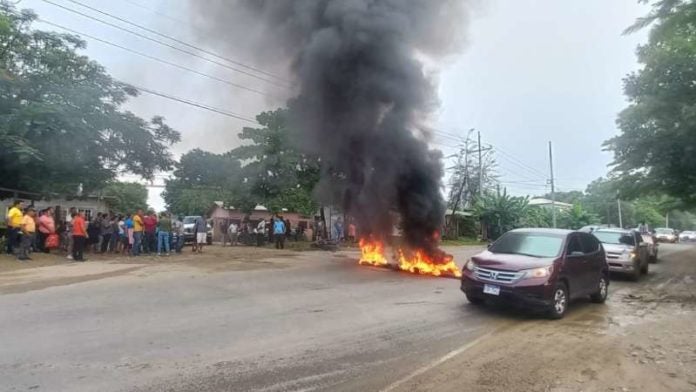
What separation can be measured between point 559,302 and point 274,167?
780 inches

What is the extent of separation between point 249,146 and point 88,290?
17866 millimetres

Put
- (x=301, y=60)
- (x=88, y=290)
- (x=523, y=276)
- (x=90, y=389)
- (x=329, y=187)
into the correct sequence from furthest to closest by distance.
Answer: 1. (x=329, y=187)
2. (x=301, y=60)
3. (x=88, y=290)
4. (x=523, y=276)
5. (x=90, y=389)

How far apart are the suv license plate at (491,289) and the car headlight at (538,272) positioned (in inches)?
18.9

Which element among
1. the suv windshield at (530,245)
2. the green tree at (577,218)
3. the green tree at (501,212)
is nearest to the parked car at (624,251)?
the suv windshield at (530,245)

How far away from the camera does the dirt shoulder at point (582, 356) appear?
4.57m

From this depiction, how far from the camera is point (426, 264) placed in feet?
45.5

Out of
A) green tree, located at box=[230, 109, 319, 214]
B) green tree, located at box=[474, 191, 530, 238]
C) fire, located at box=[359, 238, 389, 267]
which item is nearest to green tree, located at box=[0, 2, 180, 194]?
green tree, located at box=[230, 109, 319, 214]

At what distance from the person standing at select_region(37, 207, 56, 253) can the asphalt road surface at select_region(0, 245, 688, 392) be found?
5.64 m

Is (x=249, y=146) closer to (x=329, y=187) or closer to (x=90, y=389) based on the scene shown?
(x=329, y=187)

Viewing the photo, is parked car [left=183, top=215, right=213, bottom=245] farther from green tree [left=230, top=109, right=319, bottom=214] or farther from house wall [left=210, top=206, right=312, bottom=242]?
green tree [left=230, top=109, right=319, bottom=214]

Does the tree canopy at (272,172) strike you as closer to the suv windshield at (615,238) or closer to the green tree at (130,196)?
the suv windshield at (615,238)

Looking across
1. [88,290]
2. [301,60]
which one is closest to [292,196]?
[301,60]

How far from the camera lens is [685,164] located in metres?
16.1

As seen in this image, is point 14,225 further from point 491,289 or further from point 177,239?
point 491,289
